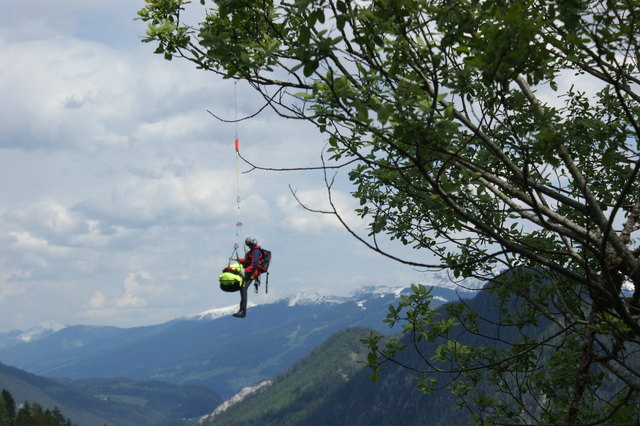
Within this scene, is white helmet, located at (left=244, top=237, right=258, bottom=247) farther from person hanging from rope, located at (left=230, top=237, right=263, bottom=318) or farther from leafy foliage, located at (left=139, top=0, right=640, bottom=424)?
leafy foliage, located at (left=139, top=0, right=640, bottom=424)

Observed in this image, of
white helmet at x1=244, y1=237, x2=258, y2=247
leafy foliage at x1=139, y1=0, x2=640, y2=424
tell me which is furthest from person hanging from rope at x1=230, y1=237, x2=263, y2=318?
leafy foliage at x1=139, y1=0, x2=640, y2=424

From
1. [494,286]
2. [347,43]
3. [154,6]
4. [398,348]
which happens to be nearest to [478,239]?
[494,286]

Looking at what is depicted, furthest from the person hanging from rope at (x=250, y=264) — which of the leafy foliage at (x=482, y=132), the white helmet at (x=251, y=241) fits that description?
the leafy foliage at (x=482, y=132)

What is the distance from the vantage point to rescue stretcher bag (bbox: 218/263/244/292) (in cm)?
1919

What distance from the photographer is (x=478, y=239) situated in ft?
35.1

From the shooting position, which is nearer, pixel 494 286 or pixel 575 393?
pixel 575 393

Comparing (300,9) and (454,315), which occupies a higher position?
(300,9)

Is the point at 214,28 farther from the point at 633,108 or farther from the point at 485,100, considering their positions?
the point at 633,108

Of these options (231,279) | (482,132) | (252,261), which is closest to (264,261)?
(252,261)

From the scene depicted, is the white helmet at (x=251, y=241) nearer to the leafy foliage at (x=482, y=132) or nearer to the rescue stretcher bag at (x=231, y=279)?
the rescue stretcher bag at (x=231, y=279)

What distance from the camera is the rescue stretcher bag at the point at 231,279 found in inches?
755

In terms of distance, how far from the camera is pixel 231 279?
19.2 metres

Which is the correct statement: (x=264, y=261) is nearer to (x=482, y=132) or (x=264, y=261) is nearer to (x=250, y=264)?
(x=250, y=264)

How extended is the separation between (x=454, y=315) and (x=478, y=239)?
170 cm
